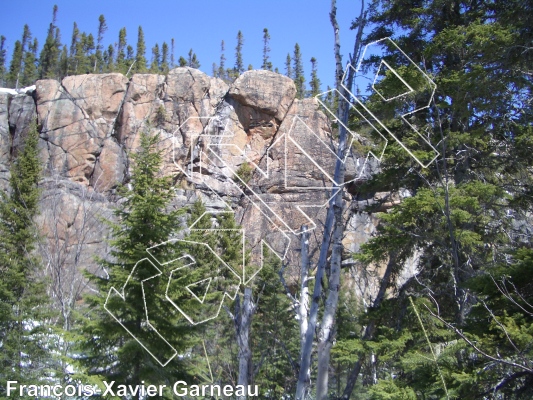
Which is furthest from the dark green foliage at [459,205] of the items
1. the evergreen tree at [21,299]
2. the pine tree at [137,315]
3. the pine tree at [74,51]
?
the pine tree at [74,51]

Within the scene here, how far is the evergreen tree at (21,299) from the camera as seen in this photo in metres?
8.98

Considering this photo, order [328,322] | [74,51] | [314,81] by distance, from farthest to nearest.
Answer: [74,51]
[314,81]
[328,322]

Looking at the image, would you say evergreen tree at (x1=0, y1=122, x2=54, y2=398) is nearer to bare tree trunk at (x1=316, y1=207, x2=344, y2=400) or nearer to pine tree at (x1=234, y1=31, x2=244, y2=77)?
bare tree trunk at (x1=316, y1=207, x2=344, y2=400)

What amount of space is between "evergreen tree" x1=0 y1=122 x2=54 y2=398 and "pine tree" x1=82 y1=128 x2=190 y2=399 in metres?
2.08

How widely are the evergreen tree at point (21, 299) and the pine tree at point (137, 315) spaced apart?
2.08m

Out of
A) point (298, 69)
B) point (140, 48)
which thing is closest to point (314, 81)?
point (298, 69)

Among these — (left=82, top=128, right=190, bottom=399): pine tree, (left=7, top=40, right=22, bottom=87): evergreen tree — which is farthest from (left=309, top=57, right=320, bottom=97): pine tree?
(left=82, top=128, right=190, bottom=399): pine tree

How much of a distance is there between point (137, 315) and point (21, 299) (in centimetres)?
525

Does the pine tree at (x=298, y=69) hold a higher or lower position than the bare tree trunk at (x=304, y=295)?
higher

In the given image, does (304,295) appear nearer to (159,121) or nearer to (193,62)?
(159,121)

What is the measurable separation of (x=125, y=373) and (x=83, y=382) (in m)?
0.56

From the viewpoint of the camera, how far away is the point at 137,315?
6.52 m

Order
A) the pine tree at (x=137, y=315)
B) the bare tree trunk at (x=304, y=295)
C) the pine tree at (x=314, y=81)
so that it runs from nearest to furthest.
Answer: the bare tree trunk at (x=304, y=295)
the pine tree at (x=137, y=315)
the pine tree at (x=314, y=81)

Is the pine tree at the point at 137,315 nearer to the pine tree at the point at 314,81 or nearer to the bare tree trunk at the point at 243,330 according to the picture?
the bare tree trunk at the point at 243,330
